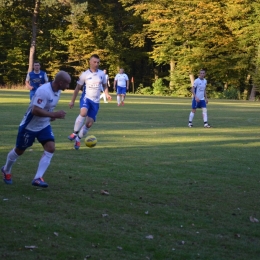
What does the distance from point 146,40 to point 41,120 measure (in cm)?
6195

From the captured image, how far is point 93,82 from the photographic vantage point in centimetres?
1298

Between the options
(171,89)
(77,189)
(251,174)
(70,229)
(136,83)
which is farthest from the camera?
(136,83)

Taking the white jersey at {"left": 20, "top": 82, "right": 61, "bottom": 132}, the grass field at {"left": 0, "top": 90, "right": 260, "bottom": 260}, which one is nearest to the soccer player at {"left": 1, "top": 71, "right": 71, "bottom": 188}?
the white jersey at {"left": 20, "top": 82, "right": 61, "bottom": 132}

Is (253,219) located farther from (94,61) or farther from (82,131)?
(94,61)

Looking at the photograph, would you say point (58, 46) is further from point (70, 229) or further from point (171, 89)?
point (70, 229)

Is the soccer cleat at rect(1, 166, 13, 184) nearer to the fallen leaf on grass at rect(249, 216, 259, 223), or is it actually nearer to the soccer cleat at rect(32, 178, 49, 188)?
the soccer cleat at rect(32, 178, 49, 188)

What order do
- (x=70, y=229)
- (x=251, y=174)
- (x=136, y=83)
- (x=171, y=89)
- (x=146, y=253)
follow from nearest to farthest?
(x=146, y=253)
(x=70, y=229)
(x=251, y=174)
(x=171, y=89)
(x=136, y=83)

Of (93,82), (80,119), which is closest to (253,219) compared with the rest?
(80,119)

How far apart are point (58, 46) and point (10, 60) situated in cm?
625

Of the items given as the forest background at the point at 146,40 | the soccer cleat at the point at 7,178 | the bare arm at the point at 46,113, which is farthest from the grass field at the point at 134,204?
the forest background at the point at 146,40

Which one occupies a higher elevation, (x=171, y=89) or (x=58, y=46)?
(x=58, y=46)

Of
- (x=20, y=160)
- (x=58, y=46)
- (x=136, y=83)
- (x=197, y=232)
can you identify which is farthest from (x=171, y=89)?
(x=197, y=232)

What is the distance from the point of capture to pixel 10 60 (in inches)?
2532

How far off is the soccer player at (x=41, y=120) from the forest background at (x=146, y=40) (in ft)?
157
